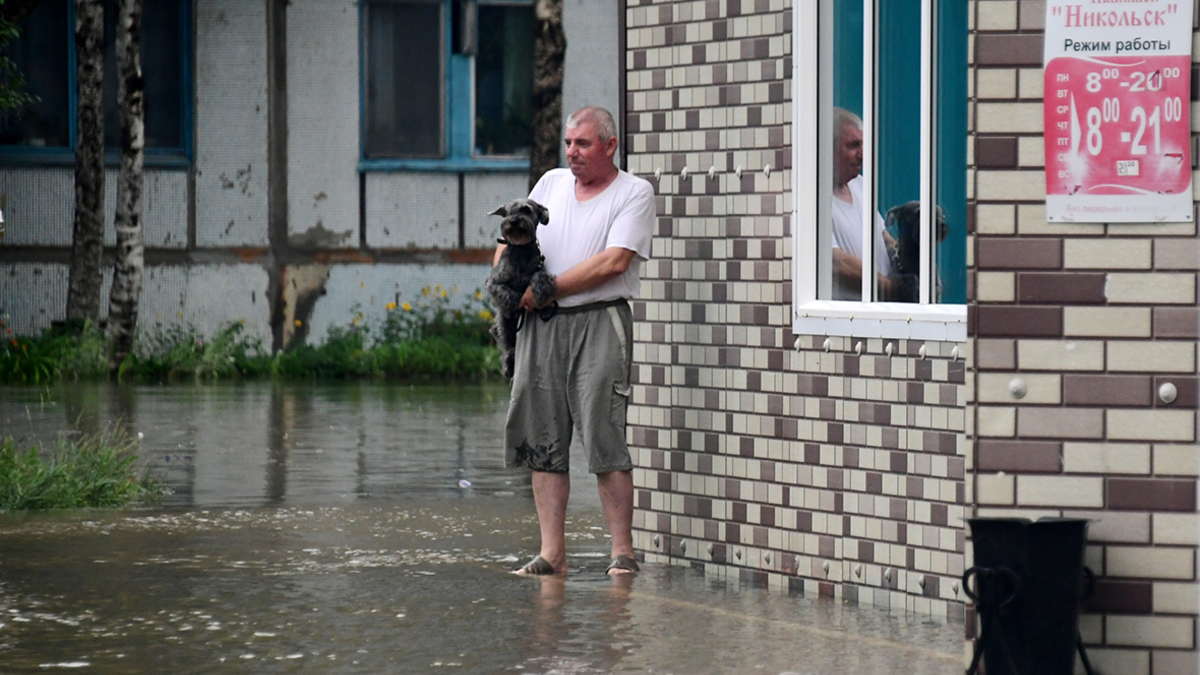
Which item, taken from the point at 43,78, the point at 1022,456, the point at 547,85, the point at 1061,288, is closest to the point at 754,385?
the point at 1022,456

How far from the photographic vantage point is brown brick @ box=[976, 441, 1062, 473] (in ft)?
18.6

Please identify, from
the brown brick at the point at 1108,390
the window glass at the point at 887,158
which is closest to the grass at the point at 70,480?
the window glass at the point at 887,158

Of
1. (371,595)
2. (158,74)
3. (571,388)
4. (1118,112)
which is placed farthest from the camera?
(158,74)

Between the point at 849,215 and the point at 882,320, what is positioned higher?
the point at 849,215

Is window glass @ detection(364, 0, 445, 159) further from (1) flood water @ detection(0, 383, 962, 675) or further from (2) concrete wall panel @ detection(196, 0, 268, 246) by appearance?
(1) flood water @ detection(0, 383, 962, 675)

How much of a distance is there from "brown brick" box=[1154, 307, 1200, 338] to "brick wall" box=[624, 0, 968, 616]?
1417 millimetres

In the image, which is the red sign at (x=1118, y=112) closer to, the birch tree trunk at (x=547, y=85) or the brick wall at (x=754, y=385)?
the brick wall at (x=754, y=385)

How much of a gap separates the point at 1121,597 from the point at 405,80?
16081 millimetres

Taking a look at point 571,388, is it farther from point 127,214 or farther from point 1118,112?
point 127,214

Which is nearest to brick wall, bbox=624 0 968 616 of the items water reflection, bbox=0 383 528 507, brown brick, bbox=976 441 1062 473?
brown brick, bbox=976 441 1062 473

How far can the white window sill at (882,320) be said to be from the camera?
706 centimetres

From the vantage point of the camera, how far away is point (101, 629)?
675 centimetres

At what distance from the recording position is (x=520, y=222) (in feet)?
25.8

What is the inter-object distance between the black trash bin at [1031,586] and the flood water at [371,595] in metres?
0.65
